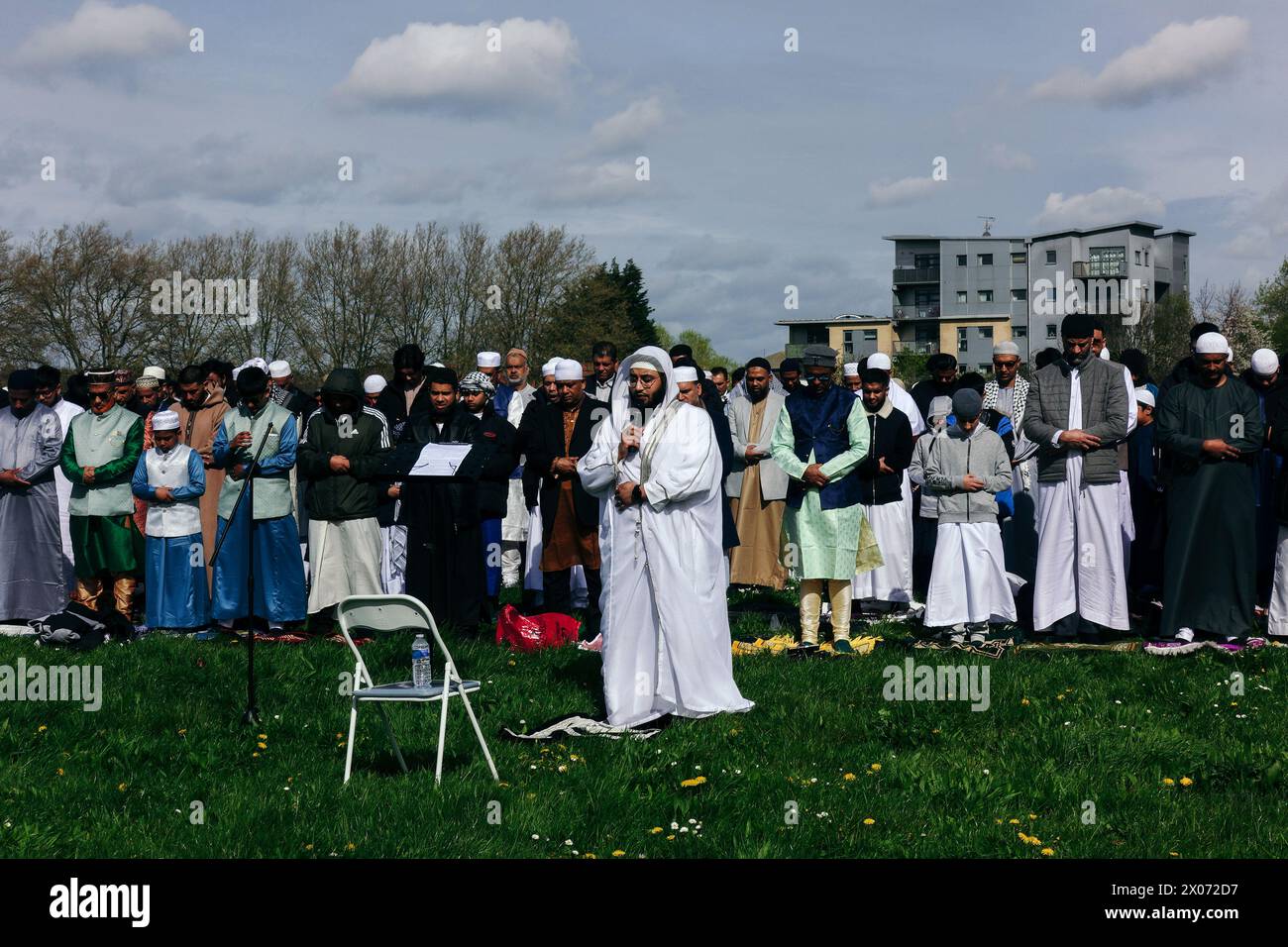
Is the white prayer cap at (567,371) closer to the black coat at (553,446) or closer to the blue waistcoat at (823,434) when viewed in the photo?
the black coat at (553,446)

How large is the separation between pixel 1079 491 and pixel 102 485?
822cm

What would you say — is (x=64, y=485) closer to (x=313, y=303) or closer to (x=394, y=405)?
(x=394, y=405)

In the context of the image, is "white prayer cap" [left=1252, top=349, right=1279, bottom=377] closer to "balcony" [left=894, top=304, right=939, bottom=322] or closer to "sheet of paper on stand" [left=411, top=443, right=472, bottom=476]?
"sheet of paper on stand" [left=411, top=443, right=472, bottom=476]

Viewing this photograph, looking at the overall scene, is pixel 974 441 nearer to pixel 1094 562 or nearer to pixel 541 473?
pixel 1094 562

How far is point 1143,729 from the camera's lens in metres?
8.33

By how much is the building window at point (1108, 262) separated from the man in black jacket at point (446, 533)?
289 ft

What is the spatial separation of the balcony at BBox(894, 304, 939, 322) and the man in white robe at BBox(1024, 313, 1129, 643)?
307 ft

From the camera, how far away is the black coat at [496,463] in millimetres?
11828

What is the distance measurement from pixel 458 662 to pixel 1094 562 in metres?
5.16

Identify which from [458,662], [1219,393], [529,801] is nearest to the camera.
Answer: [529,801]

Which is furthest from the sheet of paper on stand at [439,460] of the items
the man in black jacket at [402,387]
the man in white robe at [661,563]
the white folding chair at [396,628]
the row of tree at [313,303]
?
the row of tree at [313,303]

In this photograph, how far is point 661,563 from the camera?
28.6ft

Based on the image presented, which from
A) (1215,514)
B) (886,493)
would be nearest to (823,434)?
(886,493)

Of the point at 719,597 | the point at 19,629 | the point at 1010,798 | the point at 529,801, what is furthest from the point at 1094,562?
the point at 19,629
